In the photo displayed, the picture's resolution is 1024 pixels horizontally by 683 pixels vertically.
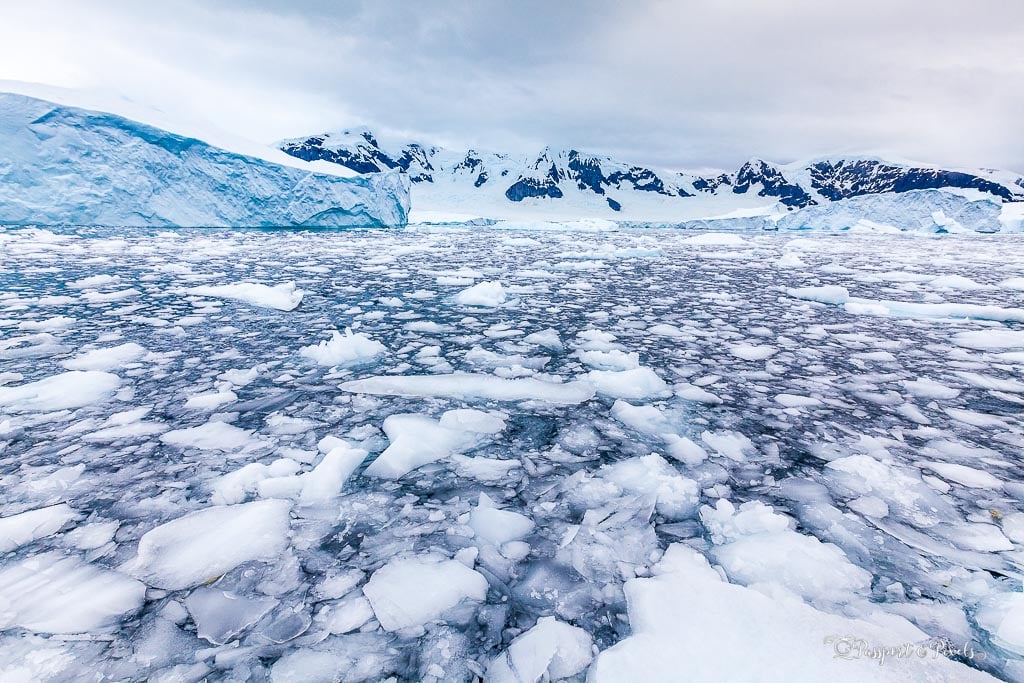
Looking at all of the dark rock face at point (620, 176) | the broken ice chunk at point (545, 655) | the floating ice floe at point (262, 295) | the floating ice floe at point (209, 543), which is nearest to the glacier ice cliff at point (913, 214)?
the floating ice floe at point (262, 295)

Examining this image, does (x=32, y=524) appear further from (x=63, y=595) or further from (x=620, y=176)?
(x=620, y=176)

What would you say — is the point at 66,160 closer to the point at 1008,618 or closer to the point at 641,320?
the point at 641,320

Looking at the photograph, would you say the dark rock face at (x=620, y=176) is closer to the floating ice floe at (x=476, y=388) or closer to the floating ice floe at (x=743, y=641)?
the floating ice floe at (x=476, y=388)

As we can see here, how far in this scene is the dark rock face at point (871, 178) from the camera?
122 metres

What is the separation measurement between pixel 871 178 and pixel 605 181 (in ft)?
256

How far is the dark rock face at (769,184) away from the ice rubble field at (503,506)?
482 ft

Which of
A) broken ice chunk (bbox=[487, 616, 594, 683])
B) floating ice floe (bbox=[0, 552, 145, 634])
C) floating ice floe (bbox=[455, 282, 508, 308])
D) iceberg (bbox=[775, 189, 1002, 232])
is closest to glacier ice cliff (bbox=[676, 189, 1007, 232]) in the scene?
iceberg (bbox=[775, 189, 1002, 232])

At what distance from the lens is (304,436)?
201cm

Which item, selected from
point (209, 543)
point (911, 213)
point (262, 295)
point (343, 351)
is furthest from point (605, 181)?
point (209, 543)

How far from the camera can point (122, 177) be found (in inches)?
727

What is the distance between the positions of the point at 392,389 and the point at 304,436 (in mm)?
603

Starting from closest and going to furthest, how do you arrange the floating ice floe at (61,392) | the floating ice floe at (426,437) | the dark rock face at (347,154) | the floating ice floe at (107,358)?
the floating ice floe at (426,437) < the floating ice floe at (61,392) < the floating ice floe at (107,358) < the dark rock face at (347,154)

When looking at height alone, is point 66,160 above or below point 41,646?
above

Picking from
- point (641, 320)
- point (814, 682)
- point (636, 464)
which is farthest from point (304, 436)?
point (641, 320)
